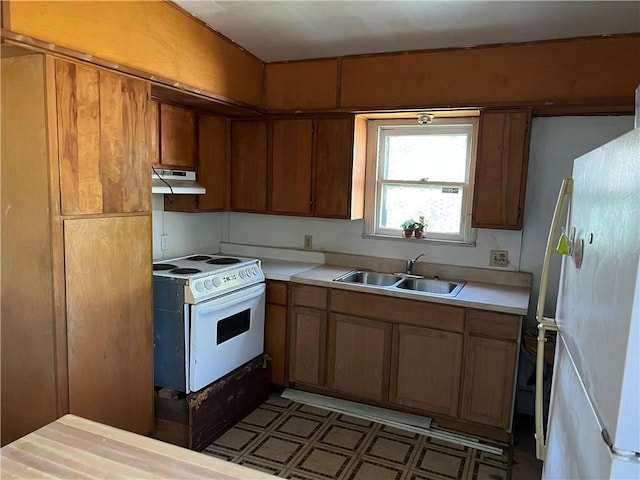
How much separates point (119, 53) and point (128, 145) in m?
0.44

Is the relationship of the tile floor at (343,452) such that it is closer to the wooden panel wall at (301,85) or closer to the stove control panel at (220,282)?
the stove control panel at (220,282)

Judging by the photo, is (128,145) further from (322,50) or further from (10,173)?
(322,50)

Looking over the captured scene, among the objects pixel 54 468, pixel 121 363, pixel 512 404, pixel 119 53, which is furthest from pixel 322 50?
pixel 54 468

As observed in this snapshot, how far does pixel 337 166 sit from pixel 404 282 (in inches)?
38.7

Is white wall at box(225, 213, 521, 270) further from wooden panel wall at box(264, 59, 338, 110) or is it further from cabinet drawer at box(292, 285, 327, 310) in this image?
wooden panel wall at box(264, 59, 338, 110)

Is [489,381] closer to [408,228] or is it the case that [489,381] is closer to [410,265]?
[410,265]

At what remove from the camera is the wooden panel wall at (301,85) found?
10.8 ft

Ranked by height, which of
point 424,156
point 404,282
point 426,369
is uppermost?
point 424,156

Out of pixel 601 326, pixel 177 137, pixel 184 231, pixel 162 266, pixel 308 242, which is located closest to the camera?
pixel 601 326

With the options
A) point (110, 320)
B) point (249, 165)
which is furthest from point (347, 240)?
point (110, 320)

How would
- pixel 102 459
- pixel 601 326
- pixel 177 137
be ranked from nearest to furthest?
pixel 601 326 → pixel 102 459 → pixel 177 137

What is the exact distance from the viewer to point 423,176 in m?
3.46

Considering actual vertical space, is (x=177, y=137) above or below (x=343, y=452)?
above

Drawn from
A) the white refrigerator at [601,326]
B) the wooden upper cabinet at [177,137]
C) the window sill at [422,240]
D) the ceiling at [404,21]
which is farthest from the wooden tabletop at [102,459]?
the window sill at [422,240]
